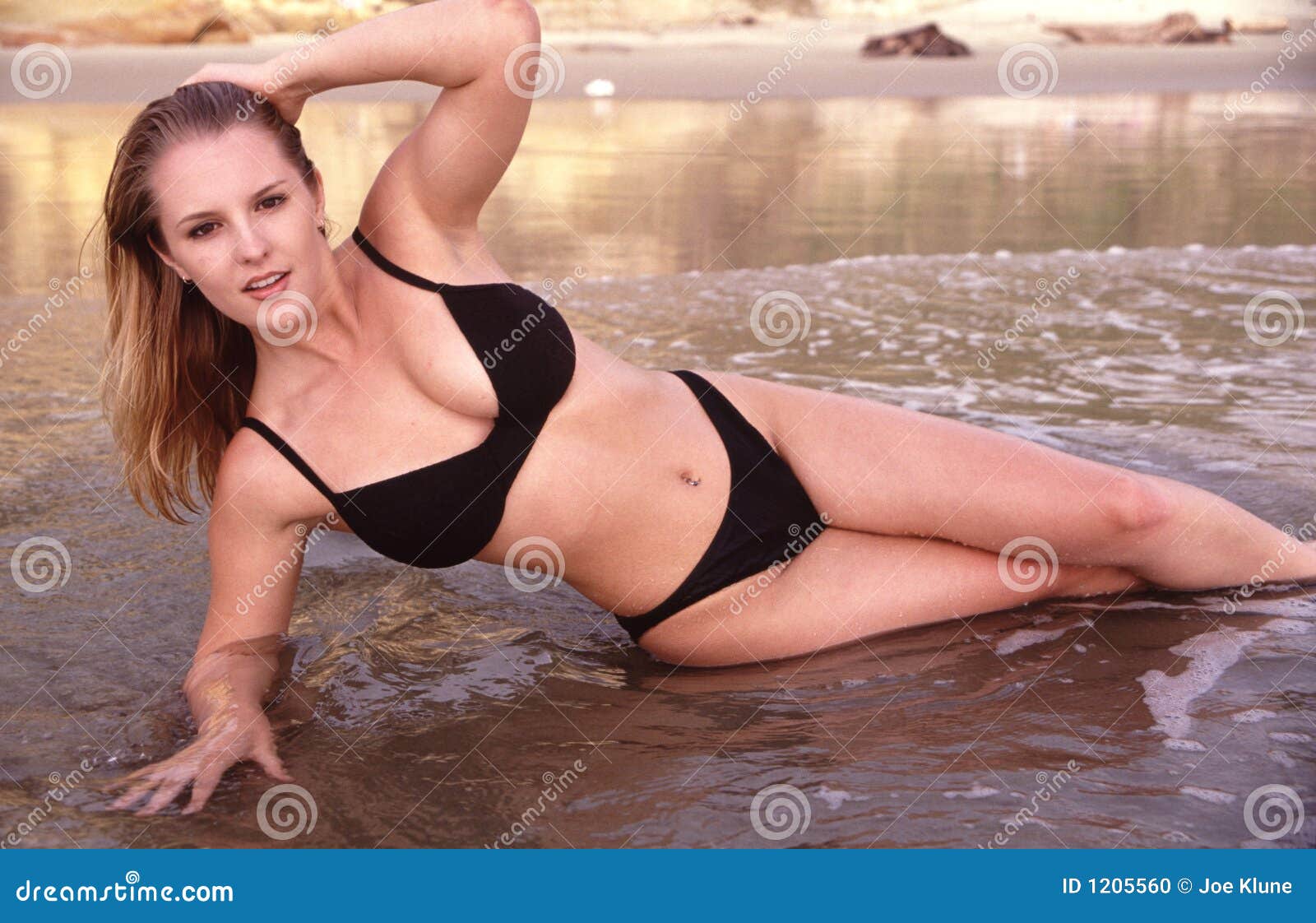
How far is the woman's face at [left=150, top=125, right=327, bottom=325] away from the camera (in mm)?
2207

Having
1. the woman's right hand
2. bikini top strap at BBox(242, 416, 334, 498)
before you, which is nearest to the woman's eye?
bikini top strap at BBox(242, 416, 334, 498)

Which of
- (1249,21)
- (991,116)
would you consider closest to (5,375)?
(991,116)

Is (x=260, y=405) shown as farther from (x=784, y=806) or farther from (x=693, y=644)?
(x=784, y=806)

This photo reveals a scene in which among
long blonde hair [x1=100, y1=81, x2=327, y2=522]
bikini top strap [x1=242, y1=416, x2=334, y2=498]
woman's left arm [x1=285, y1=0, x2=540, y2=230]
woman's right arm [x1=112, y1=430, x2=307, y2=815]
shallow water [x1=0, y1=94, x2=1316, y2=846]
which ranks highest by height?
woman's left arm [x1=285, y1=0, x2=540, y2=230]

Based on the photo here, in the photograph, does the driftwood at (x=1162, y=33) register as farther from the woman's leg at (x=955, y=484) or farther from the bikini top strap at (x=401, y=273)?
the bikini top strap at (x=401, y=273)

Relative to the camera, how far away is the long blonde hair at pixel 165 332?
7.36 ft

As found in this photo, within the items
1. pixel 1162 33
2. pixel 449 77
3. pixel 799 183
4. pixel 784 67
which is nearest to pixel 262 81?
pixel 449 77

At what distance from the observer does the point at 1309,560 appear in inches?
121

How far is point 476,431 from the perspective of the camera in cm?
242

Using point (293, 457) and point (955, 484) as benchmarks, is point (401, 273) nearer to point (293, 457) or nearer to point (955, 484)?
point (293, 457)

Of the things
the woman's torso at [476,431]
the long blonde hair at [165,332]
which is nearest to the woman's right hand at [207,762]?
the woman's torso at [476,431]

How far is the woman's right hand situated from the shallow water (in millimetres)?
42

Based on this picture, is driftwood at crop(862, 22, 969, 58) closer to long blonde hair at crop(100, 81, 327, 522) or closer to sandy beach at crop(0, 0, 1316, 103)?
sandy beach at crop(0, 0, 1316, 103)

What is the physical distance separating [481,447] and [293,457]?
0.36m
